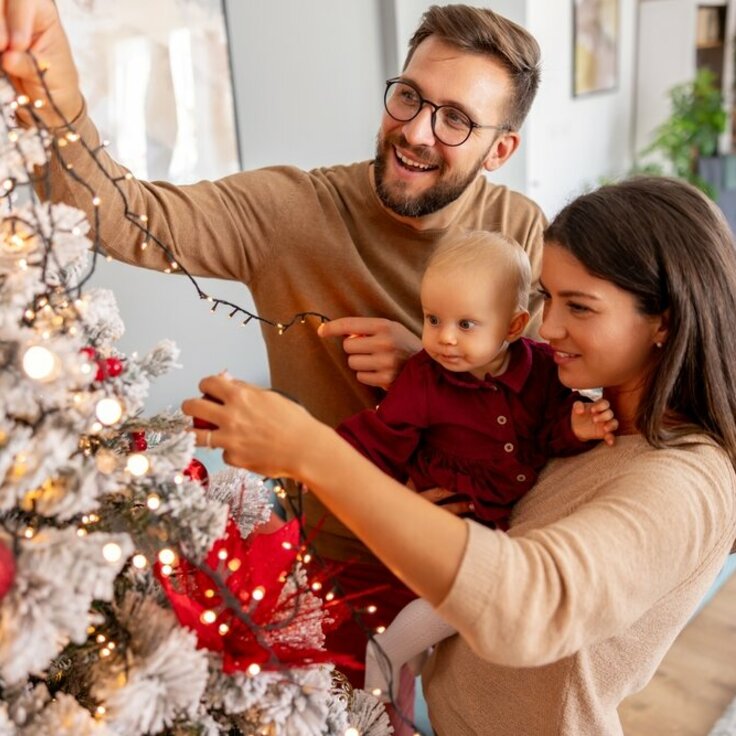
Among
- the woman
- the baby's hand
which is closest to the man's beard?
the woman

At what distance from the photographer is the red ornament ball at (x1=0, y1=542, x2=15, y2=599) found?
59cm

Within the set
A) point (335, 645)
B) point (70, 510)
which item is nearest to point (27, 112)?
point (70, 510)

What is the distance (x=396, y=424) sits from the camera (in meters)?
1.20

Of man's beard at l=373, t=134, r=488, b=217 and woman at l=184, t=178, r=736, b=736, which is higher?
man's beard at l=373, t=134, r=488, b=217

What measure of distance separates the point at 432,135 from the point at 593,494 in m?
0.71

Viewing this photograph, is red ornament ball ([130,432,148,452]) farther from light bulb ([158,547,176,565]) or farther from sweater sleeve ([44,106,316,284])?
sweater sleeve ([44,106,316,284])

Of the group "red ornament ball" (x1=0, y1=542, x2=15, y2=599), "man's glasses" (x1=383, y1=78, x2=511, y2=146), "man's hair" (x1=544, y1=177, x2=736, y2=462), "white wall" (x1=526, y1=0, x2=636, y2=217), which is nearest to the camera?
"red ornament ball" (x1=0, y1=542, x2=15, y2=599)

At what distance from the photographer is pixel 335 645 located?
1.43 metres

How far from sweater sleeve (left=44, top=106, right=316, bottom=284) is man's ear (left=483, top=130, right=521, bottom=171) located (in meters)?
0.35

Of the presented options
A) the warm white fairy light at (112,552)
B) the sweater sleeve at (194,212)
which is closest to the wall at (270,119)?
the sweater sleeve at (194,212)

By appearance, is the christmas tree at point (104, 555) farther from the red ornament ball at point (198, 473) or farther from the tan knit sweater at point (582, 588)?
the tan knit sweater at point (582, 588)

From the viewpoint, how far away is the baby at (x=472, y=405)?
113 cm

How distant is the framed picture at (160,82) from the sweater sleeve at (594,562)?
182 centimetres

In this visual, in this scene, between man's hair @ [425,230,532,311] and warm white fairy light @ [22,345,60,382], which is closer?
warm white fairy light @ [22,345,60,382]
